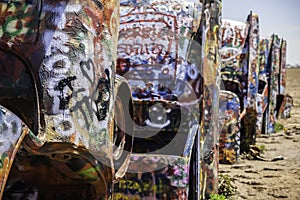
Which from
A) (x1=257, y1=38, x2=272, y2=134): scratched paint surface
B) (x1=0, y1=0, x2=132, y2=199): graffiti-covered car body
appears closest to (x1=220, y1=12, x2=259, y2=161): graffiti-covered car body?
(x1=257, y1=38, x2=272, y2=134): scratched paint surface

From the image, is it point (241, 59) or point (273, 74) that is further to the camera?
point (273, 74)

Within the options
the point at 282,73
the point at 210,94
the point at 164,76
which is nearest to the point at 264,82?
the point at 282,73

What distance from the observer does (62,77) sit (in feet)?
11.1

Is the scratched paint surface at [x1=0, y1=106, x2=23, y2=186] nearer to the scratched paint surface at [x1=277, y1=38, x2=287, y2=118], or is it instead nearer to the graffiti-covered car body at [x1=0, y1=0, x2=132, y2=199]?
the graffiti-covered car body at [x1=0, y1=0, x2=132, y2=199]

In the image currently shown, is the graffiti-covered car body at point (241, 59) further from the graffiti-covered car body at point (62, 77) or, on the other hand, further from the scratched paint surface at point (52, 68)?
the scratched paint surface at point (52, 68)

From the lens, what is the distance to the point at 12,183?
4145mm

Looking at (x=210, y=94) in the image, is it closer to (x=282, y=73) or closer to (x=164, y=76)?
(x=164, y=76)

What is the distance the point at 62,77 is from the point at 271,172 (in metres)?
7.56

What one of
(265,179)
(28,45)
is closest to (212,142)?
(265,179)

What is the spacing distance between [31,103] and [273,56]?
518 inches

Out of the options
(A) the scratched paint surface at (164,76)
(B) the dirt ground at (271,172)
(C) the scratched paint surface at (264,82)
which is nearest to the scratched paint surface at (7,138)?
(A) the scratched paint surface at (164,76)

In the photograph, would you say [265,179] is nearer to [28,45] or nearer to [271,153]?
[271,153]

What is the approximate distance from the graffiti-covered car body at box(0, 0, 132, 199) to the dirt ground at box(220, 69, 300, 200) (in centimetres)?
482

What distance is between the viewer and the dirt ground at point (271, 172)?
8.40m
